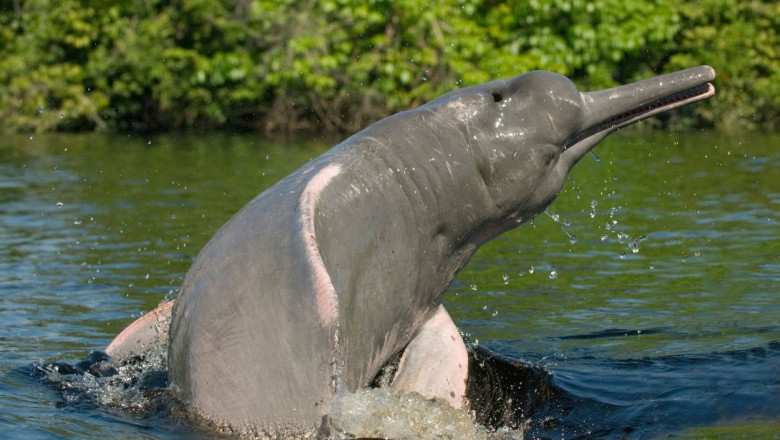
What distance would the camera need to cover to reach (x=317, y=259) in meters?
4.14

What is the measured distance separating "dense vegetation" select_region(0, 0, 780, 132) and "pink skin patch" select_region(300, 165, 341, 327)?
23395 millimetres

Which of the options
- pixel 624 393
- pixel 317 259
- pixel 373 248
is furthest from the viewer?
pixel 624 393

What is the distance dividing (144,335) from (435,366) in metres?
1.68

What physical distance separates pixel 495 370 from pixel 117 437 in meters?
2.42

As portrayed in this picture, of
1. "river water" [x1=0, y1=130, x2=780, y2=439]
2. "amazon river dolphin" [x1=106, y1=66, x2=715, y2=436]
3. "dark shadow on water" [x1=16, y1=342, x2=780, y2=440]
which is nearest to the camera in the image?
"amazon river dolphin" [x1=106, y1=66, x2=715, y2=436]

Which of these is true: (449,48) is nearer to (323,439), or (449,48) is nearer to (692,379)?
(692,379)

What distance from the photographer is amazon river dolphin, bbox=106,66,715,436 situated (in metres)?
4.28

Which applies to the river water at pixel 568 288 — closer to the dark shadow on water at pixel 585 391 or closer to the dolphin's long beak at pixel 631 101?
the dark shadow on water at pixel 585 391

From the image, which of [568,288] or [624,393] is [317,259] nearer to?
[624,393]

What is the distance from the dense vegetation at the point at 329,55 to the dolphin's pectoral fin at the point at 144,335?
22154 mm

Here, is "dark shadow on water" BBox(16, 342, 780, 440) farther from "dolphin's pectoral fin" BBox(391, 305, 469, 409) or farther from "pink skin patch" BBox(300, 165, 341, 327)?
"pink skin patch" BBox(300, 165, 341, 327)

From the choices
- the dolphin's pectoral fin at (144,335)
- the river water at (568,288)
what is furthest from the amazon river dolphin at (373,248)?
the dolphin's pectoral fin at (144,335)

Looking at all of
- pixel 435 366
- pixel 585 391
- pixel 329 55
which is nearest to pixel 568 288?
pixel 585 391

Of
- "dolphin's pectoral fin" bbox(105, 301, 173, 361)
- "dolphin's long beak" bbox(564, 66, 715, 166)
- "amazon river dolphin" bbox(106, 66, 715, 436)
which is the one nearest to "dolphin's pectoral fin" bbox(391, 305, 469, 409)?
"amazon river dolphin" bbox(106, 66, 715, 436)
